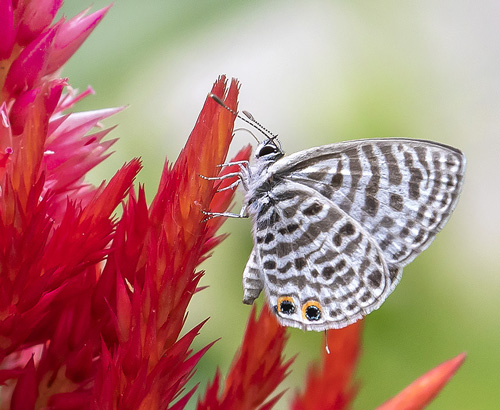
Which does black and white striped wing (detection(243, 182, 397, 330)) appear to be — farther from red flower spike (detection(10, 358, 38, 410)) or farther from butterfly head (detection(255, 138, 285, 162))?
red flower spike (detection(10, 358, 38, 410))

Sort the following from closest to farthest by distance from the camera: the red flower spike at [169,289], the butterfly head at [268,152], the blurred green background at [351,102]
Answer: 1. the red flower spike at [169,289]
2. the butterfly head at [268,152]
3. the blurred green background at [351,102]

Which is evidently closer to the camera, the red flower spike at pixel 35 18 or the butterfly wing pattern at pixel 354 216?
the red flower spike at pixel 35 18

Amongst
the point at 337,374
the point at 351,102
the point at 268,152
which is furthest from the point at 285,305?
the point at 351,102

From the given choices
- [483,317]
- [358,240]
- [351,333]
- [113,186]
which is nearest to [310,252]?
[358,240]

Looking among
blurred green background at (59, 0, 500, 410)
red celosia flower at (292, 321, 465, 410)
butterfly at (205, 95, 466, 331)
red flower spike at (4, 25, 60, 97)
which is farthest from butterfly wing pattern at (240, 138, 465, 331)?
blurred green background at (59, 0, 500, 410)

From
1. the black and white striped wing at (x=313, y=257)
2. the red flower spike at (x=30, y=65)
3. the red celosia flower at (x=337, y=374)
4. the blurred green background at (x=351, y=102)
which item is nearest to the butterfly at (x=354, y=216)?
the black and white striped wing at (x=313, y=257)

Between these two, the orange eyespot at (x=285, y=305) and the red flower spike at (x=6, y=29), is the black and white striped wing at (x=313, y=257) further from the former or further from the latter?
the red flower spike at (x=6, y=29)
